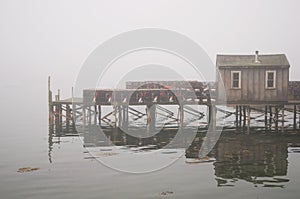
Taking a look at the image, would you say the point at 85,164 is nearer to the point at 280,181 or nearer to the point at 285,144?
the point at 280,181

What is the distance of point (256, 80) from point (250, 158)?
33.2 feet

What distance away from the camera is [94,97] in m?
30.9

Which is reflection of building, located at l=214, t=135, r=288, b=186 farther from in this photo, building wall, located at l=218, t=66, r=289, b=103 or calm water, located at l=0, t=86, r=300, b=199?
building wall, located at l=218, t=66, r=289, b=103

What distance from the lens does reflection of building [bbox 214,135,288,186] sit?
15.2 m

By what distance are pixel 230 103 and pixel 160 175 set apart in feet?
42.6

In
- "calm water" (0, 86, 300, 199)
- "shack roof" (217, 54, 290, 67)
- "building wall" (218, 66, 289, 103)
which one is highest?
"shack roof" (217, 54, 290, 67)

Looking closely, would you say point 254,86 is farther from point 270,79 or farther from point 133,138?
point 133,138

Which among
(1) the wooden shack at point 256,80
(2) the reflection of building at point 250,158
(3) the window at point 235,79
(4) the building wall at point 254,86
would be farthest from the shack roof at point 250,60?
(2) the reflection of building at point 250,158

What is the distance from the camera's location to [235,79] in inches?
1070

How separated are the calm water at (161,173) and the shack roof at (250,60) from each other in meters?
6.37

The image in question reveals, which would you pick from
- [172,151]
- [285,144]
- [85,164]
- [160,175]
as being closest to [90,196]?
[160,175]

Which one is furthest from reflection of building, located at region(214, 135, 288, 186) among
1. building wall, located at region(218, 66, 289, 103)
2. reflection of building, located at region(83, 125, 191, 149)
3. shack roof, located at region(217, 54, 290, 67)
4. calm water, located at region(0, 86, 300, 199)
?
shack roof, located at region(217, 54, 290, 67)

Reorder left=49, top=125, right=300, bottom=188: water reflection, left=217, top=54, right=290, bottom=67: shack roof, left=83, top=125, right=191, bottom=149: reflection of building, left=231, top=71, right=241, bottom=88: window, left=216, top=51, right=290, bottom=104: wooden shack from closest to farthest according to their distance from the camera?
1. left=49, top=125, right=300, bottom=188: water reflection
2. left=83, top=125, right=191, bottom=149: reflection of building
3. left=216, top=51, right=290, bottom=104: wooden shack
4. left=217, top=54, right=290, bottom=67: shack roof
5. left=231, top=71, right=241, bottom=88: window

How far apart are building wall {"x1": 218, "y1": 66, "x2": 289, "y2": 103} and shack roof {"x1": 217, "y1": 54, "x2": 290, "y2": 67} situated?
1.11ft
